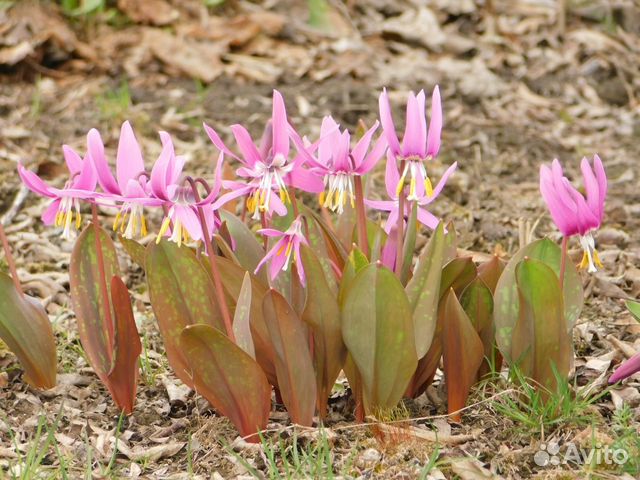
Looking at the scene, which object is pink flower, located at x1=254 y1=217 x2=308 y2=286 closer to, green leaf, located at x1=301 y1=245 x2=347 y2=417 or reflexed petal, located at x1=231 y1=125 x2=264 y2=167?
green leaf, located at x1=301 y1=245 x2=347 y2=417

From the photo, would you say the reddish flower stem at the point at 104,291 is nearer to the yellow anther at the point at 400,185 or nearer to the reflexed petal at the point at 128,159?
the reflexed petal at the point at 128,159

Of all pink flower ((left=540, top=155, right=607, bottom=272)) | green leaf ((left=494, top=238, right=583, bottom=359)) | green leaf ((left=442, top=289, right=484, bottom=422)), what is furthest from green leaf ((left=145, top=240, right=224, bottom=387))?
pink flower ((left=540, top=155, right=607, bottom=272))

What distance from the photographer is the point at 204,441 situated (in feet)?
7.82

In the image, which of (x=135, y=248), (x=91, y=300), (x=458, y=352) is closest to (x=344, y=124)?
(x=135, y=248)

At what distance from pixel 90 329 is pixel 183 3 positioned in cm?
420

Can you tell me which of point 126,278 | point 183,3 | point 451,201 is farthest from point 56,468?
point 183,3

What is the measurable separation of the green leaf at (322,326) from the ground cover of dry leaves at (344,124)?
0.13m

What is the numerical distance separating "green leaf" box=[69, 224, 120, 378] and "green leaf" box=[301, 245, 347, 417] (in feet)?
1.82

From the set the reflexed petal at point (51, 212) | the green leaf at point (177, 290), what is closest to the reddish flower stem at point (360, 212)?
the green leaf at point (177, 290)

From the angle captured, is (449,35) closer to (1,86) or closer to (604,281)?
(1,86)

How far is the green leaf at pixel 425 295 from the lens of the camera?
7.19 ft

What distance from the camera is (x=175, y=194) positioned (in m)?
2.03

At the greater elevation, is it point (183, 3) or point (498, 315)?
point (498, 315)

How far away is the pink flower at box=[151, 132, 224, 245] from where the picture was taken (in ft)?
6.53
